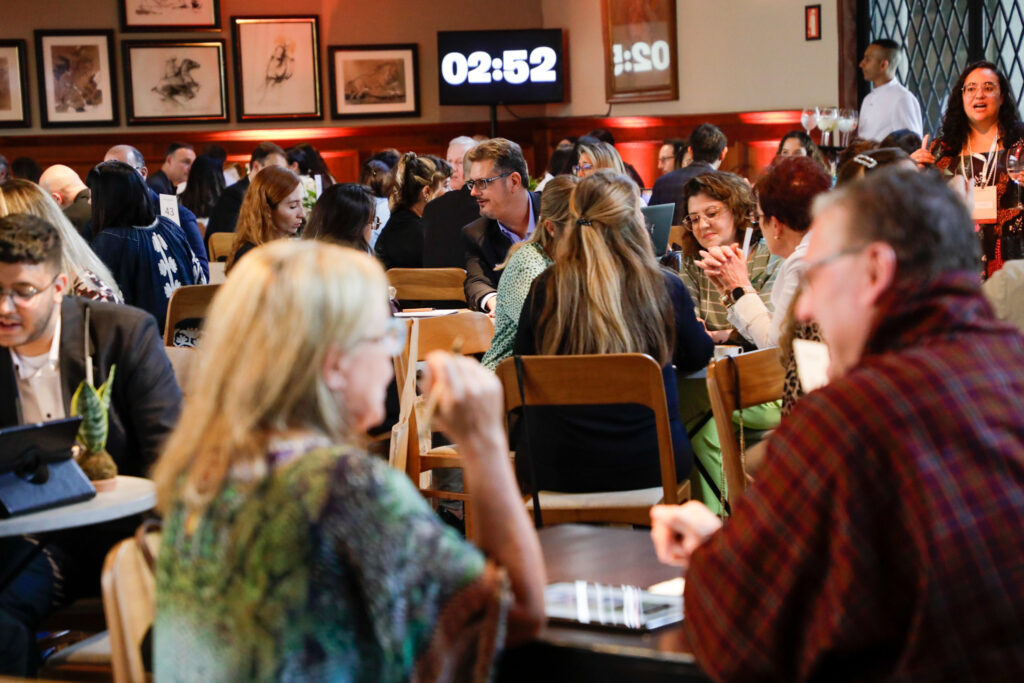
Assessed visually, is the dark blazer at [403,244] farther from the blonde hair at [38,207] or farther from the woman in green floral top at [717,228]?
the blonde hair at [38,207]

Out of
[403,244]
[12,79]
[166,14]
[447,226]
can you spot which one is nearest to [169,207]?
[403,244]

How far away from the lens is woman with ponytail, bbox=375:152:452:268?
6.27 m

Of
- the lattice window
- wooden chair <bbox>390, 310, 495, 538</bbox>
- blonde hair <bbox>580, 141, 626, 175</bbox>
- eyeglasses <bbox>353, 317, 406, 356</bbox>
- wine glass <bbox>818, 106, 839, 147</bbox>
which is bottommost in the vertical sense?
wooden chair <bbox>390, 310, 495, 538</bbox>

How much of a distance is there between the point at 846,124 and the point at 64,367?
604 centimetres

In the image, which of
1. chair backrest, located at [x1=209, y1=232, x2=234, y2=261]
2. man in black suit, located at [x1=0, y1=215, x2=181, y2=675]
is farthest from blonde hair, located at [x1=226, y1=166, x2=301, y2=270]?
man in black suit, located at [x1=0, y1=215, x2=181, y2=675]

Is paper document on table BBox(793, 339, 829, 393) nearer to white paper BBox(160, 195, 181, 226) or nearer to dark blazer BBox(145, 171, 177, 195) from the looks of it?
white paper BBox(160, 195, 181, 226)

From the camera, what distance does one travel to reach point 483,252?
5.19 m

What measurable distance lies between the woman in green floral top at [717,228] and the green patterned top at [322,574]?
310cm

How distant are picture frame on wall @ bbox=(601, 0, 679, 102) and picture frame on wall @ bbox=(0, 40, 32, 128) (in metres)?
5.60

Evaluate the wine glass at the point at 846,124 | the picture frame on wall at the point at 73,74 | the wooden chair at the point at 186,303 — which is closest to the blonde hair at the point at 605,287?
the wooden chair at the point at 186,303

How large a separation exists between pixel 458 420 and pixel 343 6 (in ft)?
36.3

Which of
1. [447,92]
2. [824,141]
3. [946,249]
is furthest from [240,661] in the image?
[447,92]

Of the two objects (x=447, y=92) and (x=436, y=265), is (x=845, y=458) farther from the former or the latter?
(x=447, y=92)

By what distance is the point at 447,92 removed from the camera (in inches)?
447
